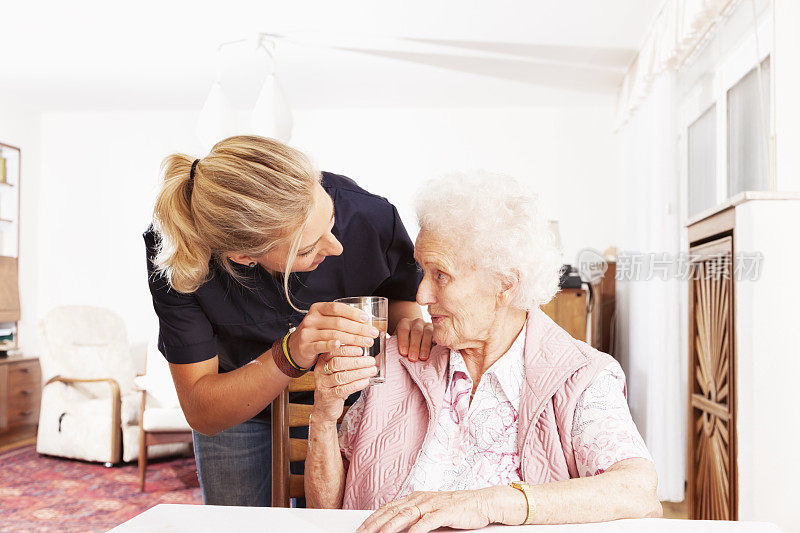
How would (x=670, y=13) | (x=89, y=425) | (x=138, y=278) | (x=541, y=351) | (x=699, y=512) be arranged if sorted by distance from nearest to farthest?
(x=541, y=351)
(x=699, y=512)
(x=670, y=13)
(x=89, y=425)
(x=138, y=278)

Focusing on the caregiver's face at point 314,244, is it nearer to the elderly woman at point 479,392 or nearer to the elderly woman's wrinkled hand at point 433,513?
the elderly woman at point 479,392

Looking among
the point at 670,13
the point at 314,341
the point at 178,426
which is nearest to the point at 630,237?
the point at 670,13

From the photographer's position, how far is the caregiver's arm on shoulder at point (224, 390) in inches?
54.3

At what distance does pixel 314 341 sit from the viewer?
4.01 ft

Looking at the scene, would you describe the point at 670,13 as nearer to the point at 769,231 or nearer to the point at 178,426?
the point at 769,231

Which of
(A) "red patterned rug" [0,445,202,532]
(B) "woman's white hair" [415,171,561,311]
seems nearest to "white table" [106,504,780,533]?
(B) "woman's white hair" [415,171,561,311]

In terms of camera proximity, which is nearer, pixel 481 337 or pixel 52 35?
pixel 481 337

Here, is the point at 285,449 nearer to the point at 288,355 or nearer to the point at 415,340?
the point at 288,355

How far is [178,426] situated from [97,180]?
3.30 metres

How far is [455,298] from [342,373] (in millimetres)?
356

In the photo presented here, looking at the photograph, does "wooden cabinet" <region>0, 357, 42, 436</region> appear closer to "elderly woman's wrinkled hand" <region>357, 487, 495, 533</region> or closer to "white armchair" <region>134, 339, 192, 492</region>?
"white armchair" <region>134, 339, 192, 492</region>

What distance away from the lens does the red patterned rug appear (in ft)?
11.9

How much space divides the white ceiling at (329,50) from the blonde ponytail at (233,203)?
2.98 metres

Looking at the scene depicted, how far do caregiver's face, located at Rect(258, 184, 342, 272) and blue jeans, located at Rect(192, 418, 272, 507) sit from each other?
596 mm
